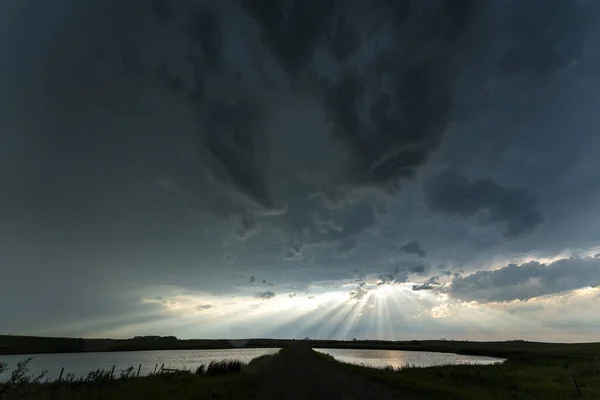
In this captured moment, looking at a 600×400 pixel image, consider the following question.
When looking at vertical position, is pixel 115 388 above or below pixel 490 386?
above

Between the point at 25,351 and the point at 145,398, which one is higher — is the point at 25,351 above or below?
above

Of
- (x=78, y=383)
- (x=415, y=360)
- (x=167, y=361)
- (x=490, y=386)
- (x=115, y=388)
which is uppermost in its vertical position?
(x=167, y=361)

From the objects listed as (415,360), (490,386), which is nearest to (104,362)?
(415,360)

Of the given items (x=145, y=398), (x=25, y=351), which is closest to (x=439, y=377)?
(x=145, y=398)

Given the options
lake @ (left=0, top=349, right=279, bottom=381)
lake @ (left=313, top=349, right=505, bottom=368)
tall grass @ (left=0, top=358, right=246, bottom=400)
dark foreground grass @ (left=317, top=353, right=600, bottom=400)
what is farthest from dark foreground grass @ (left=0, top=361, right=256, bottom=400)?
lake @ (left=313, top=349, right=505, bottom=368)

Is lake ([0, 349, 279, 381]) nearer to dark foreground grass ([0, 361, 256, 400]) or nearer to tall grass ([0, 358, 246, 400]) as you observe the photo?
tall grass ([0, 358, 246, 400])

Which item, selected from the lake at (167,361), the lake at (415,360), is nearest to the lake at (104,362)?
the lake at (167,361)

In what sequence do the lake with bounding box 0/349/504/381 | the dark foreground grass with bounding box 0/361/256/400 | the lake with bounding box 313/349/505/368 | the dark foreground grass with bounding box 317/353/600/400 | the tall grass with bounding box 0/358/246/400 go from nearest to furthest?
the tall grass with bounding box 0/358/246/400, the dark foreground grass with bounding box 0/361/256/400, the dark foreground grass with bounding box 317/353/600/400, the lake with bounding box 0/349/504/381, the lake with bounding box 313/349/505/368

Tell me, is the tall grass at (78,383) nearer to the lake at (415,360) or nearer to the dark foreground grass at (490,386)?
the dark foreground grass at (490,386)

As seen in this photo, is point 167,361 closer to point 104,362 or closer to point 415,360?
point 104,362

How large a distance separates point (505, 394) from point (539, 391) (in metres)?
4.06

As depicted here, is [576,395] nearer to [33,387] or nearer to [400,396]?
[400,396]

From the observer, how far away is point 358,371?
3888 centimetres

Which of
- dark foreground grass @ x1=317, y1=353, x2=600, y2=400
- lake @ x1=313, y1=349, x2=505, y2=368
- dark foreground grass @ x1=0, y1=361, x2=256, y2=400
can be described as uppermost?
lake @ x1=313, y1=349, x2=505, y2=368
